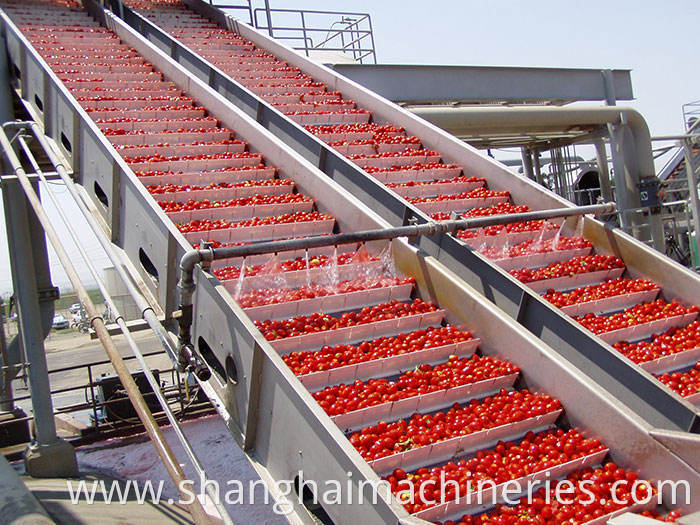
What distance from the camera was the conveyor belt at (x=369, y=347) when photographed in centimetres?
359

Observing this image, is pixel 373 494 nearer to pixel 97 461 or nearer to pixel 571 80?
pixel 97 461

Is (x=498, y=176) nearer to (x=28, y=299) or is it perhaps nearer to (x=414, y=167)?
(x=414, y=167)

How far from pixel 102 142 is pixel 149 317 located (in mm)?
2503

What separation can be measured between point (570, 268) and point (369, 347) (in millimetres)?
2222

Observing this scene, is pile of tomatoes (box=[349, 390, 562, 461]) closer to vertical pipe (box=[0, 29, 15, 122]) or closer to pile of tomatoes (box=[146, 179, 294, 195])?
pile of tomatoes (box=[146, 179, 294, 195])

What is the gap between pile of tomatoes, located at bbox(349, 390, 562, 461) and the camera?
3.67 m

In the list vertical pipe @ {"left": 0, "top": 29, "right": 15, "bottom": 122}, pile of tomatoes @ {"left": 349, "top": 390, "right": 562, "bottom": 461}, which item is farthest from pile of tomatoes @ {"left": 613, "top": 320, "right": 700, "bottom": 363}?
vertical pipe @ {"left": 0, "top": 29, "right": 15, "bottom": 122}

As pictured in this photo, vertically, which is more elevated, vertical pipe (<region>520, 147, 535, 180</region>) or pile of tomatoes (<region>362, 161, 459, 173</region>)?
pile of tomatoes (<region>362, 161, 459, 173</region>)

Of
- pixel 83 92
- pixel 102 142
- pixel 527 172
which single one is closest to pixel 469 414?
pixel 102 142

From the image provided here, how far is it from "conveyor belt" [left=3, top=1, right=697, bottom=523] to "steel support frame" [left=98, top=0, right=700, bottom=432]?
294mm

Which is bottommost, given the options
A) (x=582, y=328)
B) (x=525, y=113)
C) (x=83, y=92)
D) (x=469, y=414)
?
(x=469, y=414)

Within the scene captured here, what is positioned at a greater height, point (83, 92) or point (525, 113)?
point (83, 92)

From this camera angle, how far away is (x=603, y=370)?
427 cm

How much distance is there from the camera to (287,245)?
4574 mm
